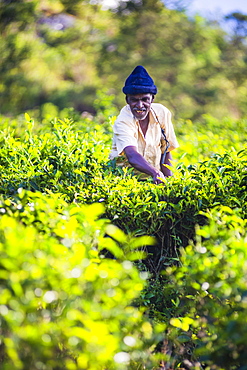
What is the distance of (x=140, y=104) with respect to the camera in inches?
179

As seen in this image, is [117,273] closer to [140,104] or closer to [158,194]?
[158,194]

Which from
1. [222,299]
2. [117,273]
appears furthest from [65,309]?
[222,299]

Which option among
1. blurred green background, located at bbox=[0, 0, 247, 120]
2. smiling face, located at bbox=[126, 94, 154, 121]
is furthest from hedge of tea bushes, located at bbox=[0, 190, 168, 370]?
blurred green background, located at bbox=[0, 0, 247, 120]

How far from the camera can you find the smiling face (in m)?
4.55

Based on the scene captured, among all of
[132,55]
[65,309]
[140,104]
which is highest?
[65,309]

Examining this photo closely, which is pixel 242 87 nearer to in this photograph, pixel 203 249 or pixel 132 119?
pixel 132 119

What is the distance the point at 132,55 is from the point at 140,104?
1593 cm

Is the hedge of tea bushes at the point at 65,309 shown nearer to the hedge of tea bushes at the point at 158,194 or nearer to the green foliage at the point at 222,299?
the green foliage at the point at 222,299

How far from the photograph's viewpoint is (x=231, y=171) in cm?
378

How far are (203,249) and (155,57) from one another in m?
17.8

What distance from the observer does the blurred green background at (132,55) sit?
18.3m

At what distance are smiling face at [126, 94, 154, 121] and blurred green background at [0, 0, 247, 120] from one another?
527 inches

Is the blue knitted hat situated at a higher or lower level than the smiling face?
higher

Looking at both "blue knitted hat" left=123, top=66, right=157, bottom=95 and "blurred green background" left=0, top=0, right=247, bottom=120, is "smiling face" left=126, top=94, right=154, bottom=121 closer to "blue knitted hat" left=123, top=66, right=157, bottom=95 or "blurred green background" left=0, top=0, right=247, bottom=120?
"blue knitted hat" left=123, top=66, right=157, bottom=95
